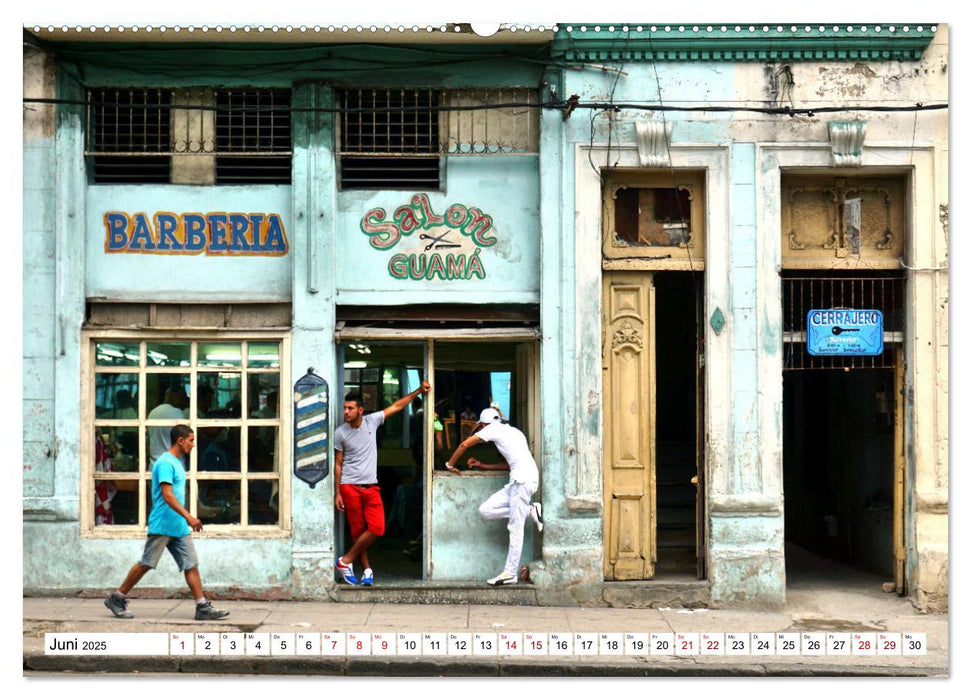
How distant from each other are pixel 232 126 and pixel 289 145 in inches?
24.1

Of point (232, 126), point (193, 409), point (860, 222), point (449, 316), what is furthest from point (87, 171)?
point (860, 222)

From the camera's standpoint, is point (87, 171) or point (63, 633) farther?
point (87, 171)

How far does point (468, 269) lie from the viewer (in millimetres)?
11703

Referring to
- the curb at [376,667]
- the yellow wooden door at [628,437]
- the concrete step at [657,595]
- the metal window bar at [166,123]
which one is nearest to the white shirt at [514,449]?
the yellow wooden door at [628,437]

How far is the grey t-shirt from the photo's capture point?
11570 mm

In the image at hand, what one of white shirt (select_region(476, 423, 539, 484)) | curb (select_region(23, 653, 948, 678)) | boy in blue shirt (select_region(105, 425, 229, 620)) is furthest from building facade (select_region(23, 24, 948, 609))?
curb (select_region(23, 653, 948, 678))

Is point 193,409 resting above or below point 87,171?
below

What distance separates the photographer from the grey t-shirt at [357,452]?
38.0ft

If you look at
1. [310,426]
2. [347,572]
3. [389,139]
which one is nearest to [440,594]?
[347,572]

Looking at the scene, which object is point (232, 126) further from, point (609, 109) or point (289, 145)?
point (609, 109)

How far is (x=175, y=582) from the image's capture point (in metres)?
11.6

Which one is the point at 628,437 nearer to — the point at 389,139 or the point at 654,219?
the point at 654,219

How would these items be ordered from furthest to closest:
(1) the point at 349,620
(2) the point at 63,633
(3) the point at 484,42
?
(3) the point at 484,42
(1) the point at 349,620
(2) the point at 63,633

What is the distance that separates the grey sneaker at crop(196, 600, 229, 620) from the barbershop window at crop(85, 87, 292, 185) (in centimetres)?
426
